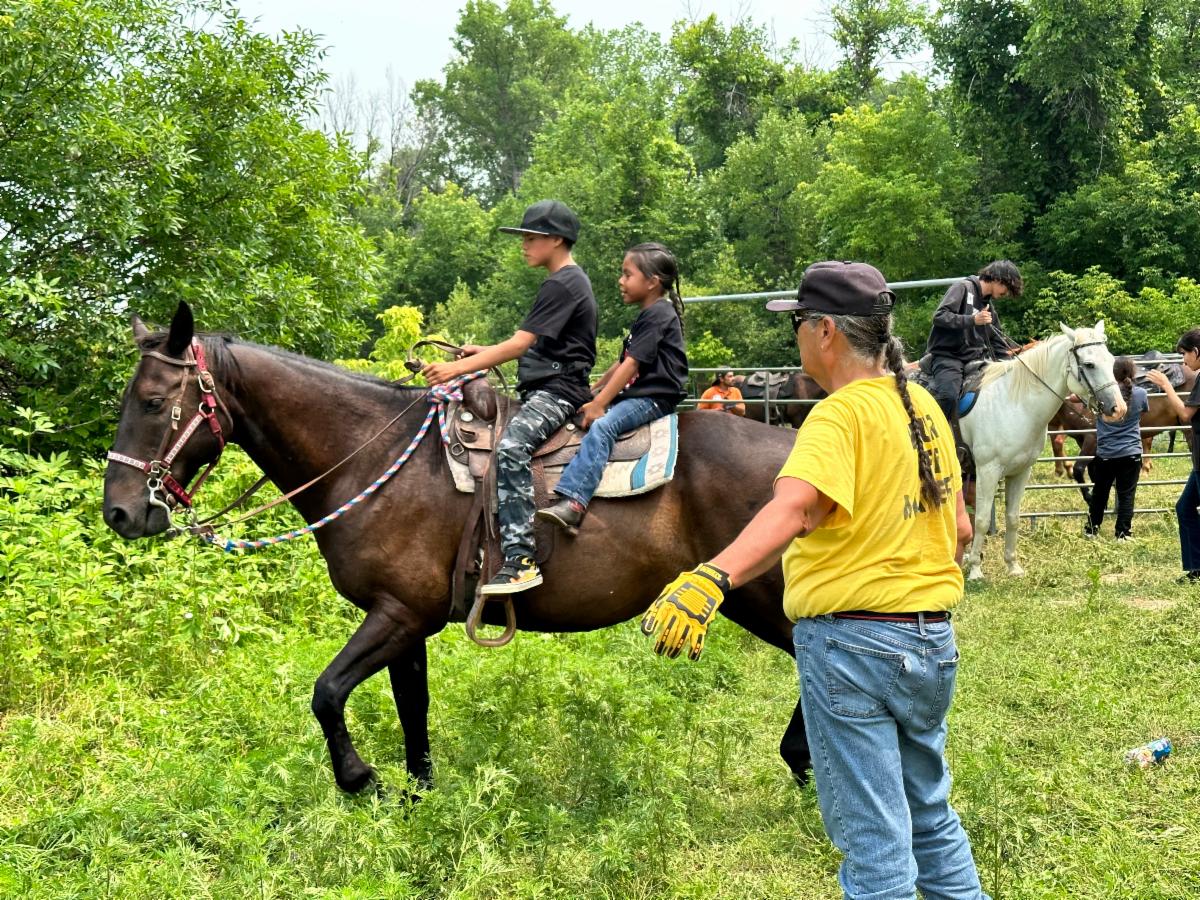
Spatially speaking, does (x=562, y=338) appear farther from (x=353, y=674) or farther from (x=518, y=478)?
(x=353, y=674)

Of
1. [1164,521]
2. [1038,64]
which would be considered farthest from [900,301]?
[1164,521]

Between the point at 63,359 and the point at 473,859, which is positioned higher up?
the point at 63,359

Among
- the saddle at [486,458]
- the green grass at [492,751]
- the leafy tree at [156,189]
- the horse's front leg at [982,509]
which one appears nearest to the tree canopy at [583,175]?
the leafy tree at [156,189]

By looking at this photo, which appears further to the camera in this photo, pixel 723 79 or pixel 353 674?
pixel 723 79

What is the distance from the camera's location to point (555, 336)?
15.3 feet

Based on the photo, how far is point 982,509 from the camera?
32.8 feet

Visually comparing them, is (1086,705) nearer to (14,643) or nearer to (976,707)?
(976,707)

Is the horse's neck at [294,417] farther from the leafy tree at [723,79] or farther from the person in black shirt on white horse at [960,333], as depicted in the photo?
the leafy tree at [723,79]

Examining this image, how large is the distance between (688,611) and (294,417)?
9.06 feet

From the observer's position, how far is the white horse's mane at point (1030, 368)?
9.66m

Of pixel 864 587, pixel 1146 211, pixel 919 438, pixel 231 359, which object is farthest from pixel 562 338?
pixel 1146 211

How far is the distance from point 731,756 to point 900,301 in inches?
1133

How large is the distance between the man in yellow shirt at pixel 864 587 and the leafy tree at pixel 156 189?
738cm

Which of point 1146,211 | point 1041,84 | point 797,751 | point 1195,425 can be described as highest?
point 1041,84
